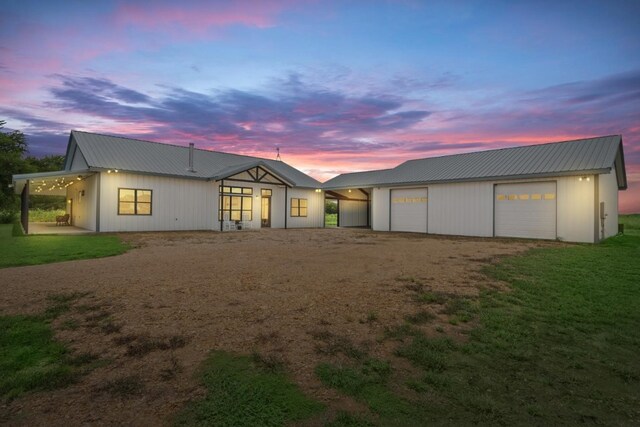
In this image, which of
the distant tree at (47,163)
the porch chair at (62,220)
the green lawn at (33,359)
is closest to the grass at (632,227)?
the green lawn at (33,359)

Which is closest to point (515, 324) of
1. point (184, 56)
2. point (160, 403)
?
point (160, 403)

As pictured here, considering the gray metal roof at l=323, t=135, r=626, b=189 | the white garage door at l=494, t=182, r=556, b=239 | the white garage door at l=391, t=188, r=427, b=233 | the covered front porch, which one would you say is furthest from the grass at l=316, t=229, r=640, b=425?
the covered front porch

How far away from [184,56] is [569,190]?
19.0m

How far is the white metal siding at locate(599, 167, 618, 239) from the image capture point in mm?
16062

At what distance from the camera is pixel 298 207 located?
27.3 metres

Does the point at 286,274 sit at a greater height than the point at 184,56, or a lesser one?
lesser

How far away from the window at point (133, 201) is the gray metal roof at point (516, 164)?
1428 centimetres

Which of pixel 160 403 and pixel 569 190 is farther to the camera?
pixel 569 190

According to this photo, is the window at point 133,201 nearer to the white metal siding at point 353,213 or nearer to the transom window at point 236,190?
the transom window at point 236,190

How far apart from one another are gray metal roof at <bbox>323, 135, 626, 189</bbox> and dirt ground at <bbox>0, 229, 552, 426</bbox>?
10549 millimetres

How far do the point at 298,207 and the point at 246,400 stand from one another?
24741mm

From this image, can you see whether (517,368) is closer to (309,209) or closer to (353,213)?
(309,209)

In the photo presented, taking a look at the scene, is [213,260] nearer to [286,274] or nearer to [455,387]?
[286,274]

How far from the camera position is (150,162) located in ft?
67.8
